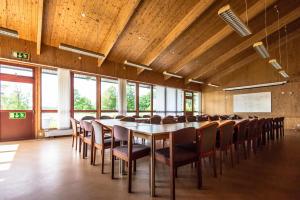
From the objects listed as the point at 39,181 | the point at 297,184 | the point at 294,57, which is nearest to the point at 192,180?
the point at 297,184

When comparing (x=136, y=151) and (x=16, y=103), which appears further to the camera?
(x=16, y=103)

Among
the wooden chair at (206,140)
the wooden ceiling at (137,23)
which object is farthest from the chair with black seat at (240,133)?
the wooden ceiling at (137,23)

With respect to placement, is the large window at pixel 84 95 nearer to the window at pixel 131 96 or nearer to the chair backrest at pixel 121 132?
the window at pixel 131 96

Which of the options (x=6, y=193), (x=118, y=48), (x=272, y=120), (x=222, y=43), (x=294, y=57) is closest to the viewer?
(x=6, y=193)

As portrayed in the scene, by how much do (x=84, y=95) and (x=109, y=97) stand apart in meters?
1.21

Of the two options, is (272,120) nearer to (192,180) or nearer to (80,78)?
(192,180)

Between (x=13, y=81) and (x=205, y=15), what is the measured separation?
22.6 ft

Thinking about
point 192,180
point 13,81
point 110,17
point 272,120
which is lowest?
point 192,180

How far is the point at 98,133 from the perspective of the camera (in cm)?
304

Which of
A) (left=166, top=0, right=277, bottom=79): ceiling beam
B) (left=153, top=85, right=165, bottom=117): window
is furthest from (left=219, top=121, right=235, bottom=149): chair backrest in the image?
(left=153, top=85, right=165, bottom=117): window

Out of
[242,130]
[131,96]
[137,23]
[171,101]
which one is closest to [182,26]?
[137,23]

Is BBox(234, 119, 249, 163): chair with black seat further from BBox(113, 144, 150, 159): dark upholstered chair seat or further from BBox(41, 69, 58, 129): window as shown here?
BBox(41, 69, 58, 129): window

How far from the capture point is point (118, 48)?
7039 millimetres

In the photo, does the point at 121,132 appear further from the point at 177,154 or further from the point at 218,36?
the point at 218,36
